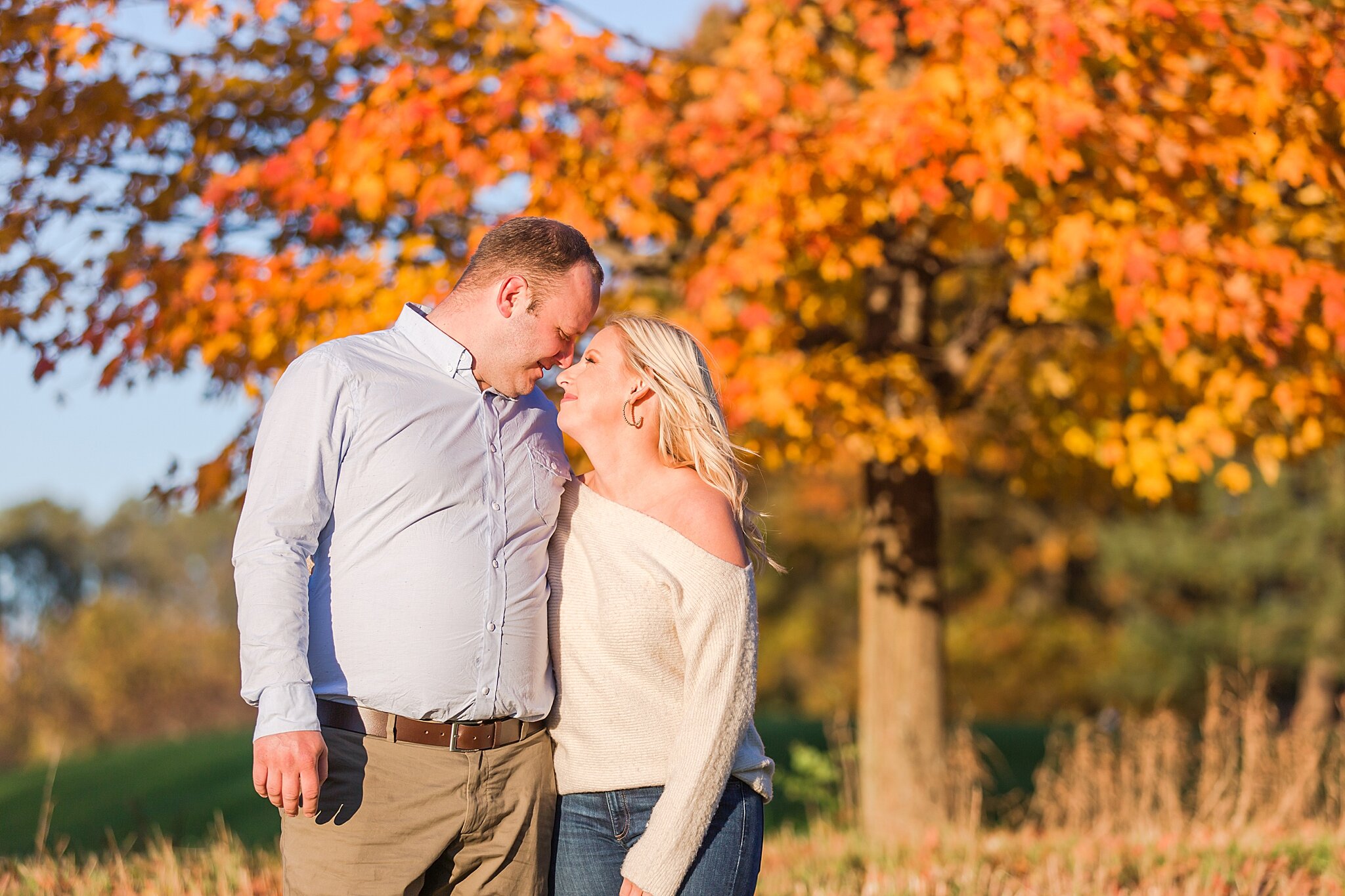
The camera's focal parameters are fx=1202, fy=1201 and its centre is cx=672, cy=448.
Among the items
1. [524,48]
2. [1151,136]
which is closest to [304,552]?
[1151,136]

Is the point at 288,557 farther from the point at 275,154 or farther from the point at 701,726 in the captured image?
→ the point at 275,154

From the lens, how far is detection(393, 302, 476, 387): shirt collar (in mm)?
2521

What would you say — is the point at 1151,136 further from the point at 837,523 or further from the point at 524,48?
the point at 837,523

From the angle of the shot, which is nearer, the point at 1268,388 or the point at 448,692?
the point at 448,692

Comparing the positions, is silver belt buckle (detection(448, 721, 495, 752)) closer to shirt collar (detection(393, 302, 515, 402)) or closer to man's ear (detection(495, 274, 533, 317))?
shirt collar (detection(393, 302, 515, 402))

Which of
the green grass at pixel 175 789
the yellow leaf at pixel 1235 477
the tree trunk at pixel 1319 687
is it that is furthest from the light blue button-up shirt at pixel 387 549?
the tree trunk at pixel 1319 687

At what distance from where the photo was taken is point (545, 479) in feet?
8.44

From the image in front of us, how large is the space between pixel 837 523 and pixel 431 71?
15.2 meters

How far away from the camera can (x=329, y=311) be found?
5.45 metres

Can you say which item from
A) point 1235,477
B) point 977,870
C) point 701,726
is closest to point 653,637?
point 701,726

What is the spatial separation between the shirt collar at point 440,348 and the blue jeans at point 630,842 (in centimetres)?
92

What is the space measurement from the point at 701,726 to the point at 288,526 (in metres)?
0.87

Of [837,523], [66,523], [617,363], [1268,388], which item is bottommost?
[66,523]

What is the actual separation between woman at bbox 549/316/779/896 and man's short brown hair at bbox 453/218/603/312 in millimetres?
164
